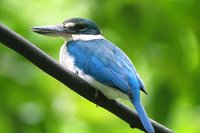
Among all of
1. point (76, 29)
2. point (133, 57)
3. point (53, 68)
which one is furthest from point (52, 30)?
point (53, 68)

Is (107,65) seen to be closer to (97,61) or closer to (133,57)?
(97,61)

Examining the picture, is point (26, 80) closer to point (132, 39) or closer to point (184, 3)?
point (132, 39)

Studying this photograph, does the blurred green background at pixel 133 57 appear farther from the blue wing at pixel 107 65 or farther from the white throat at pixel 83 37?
the blue wing at pixel 107 65

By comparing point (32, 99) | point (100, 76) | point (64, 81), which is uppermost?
point (64, 81)

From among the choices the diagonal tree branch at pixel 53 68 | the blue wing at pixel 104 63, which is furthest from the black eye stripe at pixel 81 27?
the diagonal tree branch at pixel 53 68

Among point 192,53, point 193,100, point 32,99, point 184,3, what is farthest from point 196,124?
point 32,99

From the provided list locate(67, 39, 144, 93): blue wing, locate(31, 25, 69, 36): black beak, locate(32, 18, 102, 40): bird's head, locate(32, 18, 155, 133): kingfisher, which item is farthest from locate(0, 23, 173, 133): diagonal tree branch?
locate(32, 18, 102, 40): bird's head
